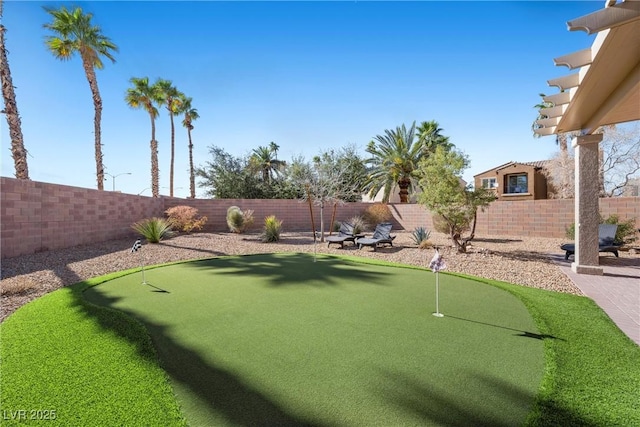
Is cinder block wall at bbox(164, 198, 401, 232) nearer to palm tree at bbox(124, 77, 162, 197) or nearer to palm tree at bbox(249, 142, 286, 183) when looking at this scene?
palm tree at bbox(124, 77, 162, 197)

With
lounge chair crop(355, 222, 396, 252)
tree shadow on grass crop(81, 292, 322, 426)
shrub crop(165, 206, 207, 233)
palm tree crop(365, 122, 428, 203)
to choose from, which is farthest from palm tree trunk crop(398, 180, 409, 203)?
tree shadow on grass crop(81, 292, 322, 426)

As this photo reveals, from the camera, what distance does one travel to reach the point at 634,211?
427 inches

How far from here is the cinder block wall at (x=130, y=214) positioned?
8.11 m

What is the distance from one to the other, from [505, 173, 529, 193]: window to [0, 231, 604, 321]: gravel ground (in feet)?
52.7

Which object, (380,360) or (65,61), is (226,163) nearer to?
(65,61)

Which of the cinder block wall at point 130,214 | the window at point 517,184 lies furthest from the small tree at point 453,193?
the window at point 517,184

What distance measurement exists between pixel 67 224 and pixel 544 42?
14.8 m

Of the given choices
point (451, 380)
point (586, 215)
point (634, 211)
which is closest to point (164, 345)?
point (451, 380)

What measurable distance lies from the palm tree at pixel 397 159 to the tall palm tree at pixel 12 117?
19.0 meters

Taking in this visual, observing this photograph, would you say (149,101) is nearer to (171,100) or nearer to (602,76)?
(171,100)

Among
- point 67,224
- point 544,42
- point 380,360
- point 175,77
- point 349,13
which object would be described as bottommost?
point 380,360

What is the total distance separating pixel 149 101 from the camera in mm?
20656

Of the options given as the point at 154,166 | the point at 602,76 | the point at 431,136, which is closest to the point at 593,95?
the point at 602,76

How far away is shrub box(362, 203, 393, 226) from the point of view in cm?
1931
